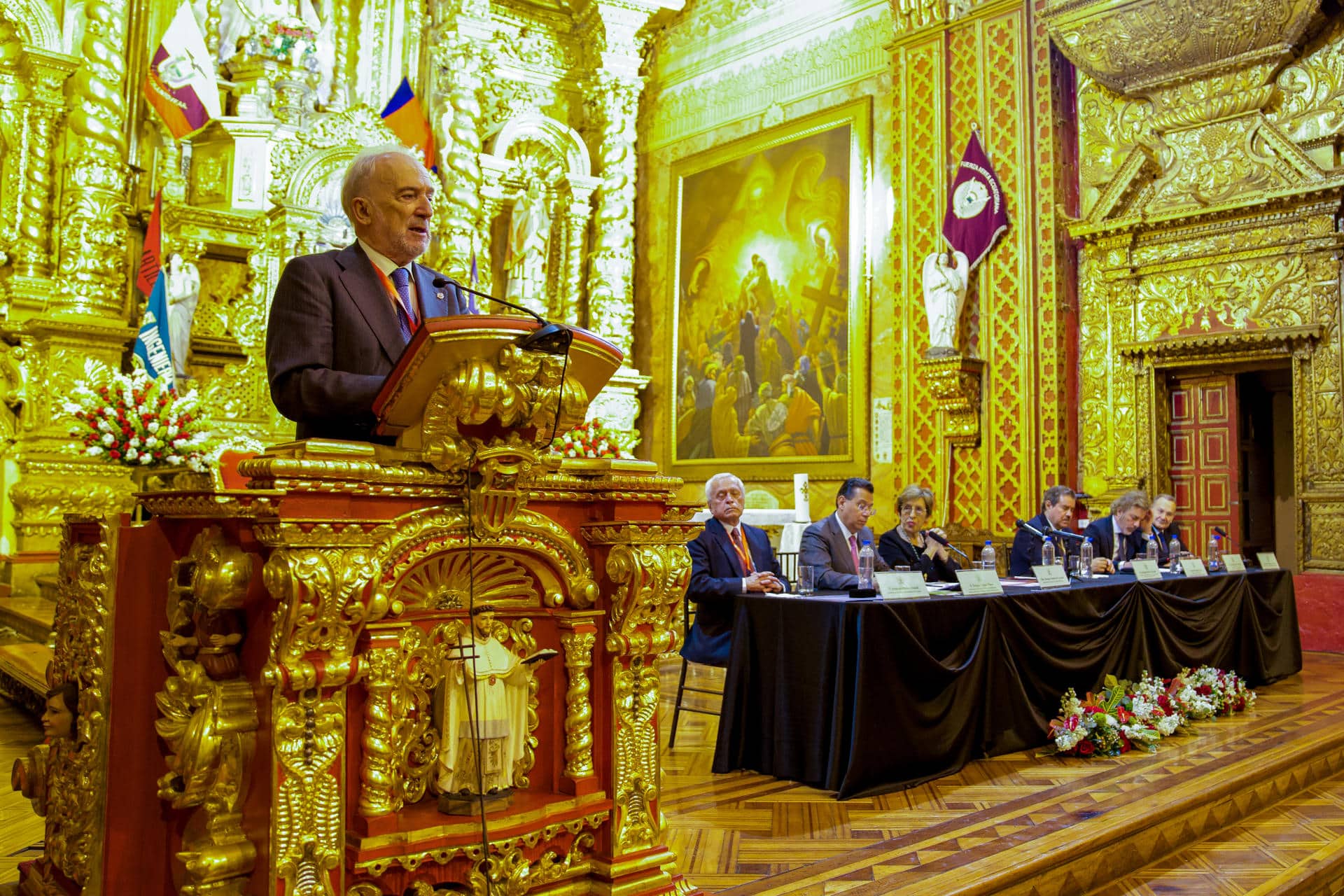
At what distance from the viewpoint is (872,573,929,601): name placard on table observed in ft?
12.4

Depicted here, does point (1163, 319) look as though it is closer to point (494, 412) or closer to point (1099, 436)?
point (1099, 436)

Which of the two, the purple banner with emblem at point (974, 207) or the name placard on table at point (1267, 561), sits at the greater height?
the purple banner with emblem at point (974, 207)

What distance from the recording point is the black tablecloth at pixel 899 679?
3.55m

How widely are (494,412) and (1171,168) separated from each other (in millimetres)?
7679

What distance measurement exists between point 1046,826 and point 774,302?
7745mm

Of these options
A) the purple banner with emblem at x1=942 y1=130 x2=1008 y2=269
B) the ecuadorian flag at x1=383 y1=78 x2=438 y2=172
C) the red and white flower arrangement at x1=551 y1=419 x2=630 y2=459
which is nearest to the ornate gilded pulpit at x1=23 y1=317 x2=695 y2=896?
the red and white flower arrangement at x1=551 y1=419 x2=630 y2=459

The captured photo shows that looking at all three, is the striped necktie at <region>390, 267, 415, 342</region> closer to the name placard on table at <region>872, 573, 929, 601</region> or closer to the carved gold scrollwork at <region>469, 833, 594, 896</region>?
the carved gold scrollwork at <region>469, 833, 594, 896</region>

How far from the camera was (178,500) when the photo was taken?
1899 mm

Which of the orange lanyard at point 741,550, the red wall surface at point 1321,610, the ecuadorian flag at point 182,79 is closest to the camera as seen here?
the orange lanyard at point 741,550

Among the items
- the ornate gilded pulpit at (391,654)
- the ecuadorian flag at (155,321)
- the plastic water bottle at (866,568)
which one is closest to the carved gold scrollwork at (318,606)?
the ornate gilded pulpit at (391,654)

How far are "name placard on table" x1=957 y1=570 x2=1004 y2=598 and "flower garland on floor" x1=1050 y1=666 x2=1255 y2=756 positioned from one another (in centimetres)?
59

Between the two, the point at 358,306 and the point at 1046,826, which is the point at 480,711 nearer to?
the point at 358,306

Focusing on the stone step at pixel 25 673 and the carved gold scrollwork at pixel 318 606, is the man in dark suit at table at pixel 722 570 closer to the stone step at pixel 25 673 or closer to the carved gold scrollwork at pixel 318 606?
the carved gold scrollwork at pixel 318 606

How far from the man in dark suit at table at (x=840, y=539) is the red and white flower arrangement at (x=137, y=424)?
137 inches
